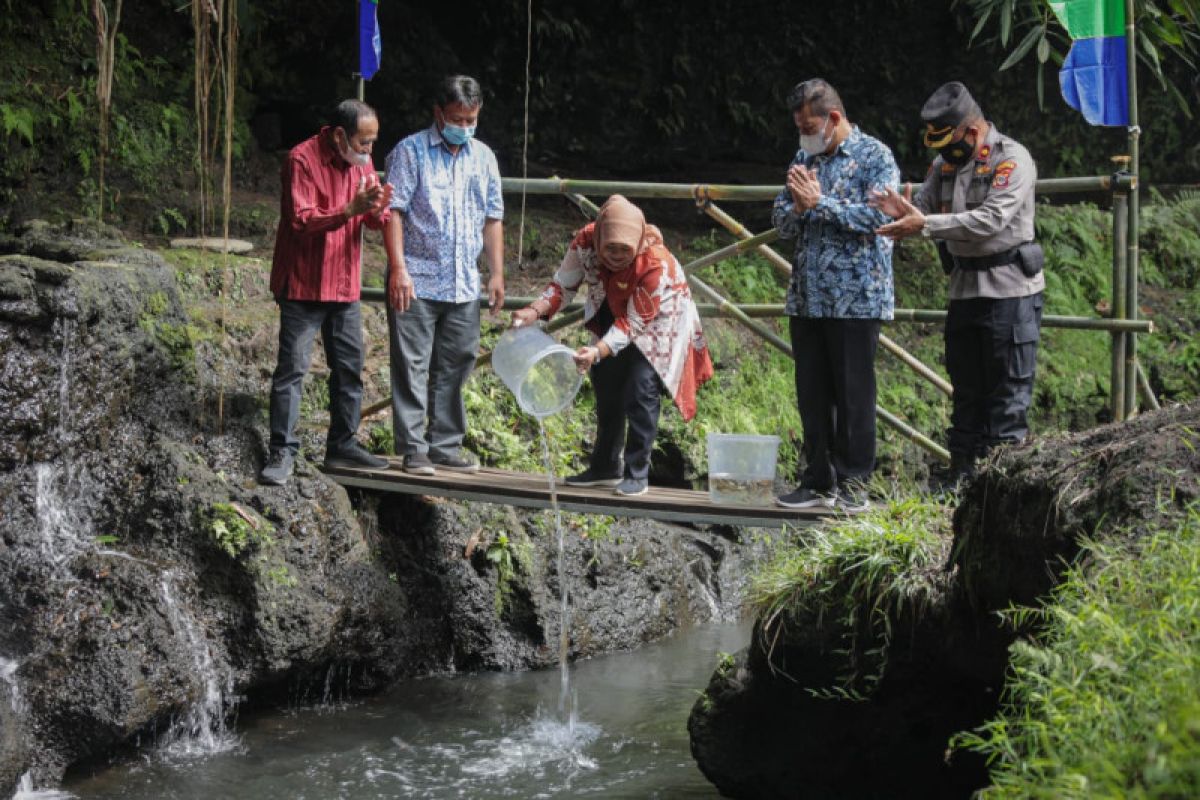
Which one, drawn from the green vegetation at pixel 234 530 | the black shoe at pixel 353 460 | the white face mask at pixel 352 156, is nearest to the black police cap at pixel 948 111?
the white face mask at pixel 352 156

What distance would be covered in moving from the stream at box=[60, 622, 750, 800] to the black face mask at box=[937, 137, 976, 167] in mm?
2666

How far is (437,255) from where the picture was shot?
6281 mm

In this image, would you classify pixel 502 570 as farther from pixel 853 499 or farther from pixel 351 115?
pixel 351 115

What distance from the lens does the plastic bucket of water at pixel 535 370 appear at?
19.3 feet

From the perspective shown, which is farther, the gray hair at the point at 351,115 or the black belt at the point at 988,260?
the gray hair at the point at 351,115

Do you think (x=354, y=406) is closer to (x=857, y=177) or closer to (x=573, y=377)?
(x=573, y=377)

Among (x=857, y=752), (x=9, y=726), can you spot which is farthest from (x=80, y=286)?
(x=857, y=752)

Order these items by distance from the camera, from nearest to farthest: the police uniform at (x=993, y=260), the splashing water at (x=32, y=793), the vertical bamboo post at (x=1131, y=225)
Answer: the splashing water at (x=32, y=793) < the police uniform at (x=993, y=260) < the vertical bamboo post at (x=1131, y=225)

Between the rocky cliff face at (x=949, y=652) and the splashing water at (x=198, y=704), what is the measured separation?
6.61 feet

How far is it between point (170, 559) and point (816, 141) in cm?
323

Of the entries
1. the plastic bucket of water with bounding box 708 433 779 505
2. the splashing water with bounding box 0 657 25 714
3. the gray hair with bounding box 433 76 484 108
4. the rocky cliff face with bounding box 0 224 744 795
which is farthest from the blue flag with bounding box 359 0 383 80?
the splashing water with bounding box 0 657 25 714

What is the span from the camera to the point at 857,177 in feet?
18.3

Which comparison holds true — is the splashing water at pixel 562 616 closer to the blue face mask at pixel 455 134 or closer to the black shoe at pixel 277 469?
the black shoe at pixel 277 469

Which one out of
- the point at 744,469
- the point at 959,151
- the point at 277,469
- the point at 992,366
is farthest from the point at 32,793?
the point at 959,151
